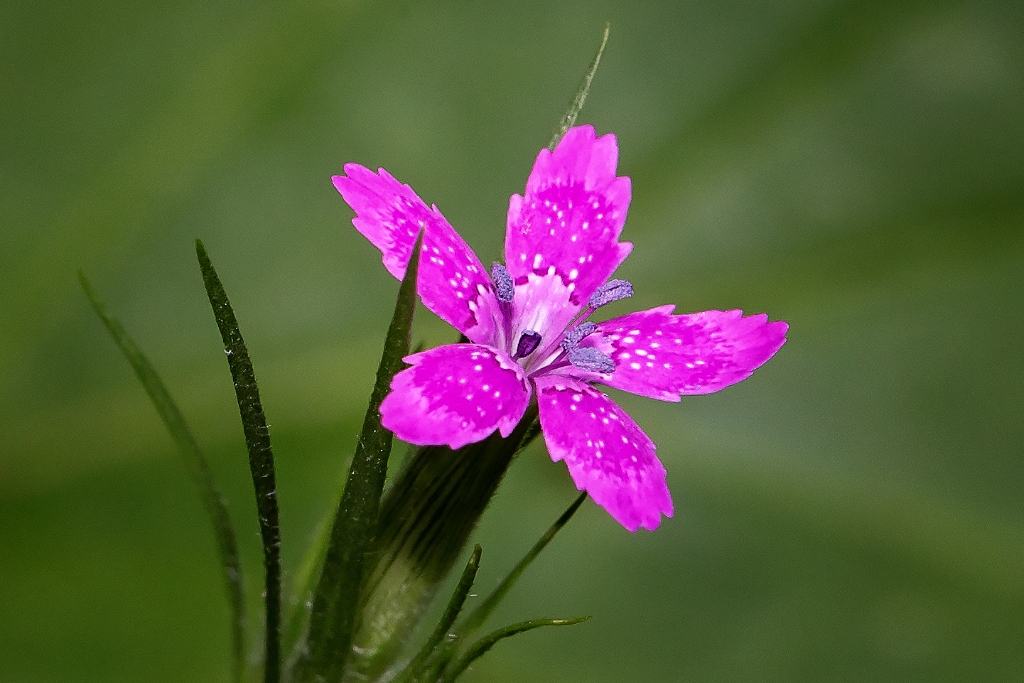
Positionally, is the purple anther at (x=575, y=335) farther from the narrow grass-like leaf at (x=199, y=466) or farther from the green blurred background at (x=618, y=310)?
the green blurred background at (x=618, y=310)

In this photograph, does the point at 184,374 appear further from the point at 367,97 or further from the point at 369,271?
the point at 367,97

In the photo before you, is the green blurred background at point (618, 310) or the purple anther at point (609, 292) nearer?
the purple anther at point (609, 292)

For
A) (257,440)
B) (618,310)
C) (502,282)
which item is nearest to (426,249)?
(502,282)

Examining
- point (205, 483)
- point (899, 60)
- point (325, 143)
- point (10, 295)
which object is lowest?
point (205, 483)

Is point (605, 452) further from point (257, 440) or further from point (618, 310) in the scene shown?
point (618, 310)

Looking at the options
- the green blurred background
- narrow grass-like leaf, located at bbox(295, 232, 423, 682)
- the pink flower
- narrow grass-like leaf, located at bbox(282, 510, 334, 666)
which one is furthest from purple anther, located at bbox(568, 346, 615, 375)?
the green blurred background

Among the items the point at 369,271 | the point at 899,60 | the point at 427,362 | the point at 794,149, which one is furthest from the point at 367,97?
the point at 427,362

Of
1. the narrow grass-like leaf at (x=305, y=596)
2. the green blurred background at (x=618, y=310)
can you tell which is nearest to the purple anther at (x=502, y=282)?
the narrow grass-like leaf at (x=305, y=596)
